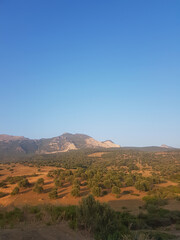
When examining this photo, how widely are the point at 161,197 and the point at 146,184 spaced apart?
4890mm

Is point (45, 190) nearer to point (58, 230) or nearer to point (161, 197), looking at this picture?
point (161, 197)

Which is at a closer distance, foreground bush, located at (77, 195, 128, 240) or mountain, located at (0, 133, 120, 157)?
foreground bush, located at (77, 195, 128, 240)

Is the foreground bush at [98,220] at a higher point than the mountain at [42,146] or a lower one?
lower

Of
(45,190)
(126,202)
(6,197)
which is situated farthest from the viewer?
(45,190)

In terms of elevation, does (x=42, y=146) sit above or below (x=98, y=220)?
above

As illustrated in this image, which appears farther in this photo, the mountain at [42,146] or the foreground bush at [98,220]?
the mountain at [42,146]

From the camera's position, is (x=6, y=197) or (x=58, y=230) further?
(x=6, y=197)

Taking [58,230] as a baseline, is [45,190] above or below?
below

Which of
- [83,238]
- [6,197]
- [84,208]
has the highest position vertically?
[84,208]

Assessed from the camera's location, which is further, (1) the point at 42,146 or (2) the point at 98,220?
(1) the point at 42,146

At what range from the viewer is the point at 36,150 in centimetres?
15338

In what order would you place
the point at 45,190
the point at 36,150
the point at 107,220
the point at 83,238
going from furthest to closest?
the point at 36,150 < the point at 45,190 < the point at 107,220 < the point at 83,238

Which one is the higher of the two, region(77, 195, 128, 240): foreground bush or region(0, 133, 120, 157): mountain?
region(0, 133, 120, 157): mountain

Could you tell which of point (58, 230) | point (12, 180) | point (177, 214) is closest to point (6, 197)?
point (12, 180)
